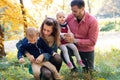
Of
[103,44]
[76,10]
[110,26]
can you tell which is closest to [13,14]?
[76,10]

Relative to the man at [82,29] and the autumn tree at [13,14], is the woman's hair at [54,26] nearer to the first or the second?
the man at [82,29]

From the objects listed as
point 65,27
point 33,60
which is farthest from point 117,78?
point 33,60

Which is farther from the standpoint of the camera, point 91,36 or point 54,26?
point 91,36

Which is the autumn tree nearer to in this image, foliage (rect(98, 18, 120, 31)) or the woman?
the woman

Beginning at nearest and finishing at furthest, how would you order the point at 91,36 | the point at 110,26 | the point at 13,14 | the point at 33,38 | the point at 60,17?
Result: the point at 33,38 < the point at 60,17 < the point at 91,36 < the point at 13,14 < the point at 110,26

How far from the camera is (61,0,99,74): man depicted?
18.1 feet

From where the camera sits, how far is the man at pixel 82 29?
5.53 meters

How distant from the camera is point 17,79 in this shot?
6012mm

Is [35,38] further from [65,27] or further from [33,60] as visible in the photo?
[65,27]

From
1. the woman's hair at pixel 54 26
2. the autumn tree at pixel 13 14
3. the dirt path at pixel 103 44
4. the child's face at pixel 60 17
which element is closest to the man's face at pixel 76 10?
the child's face at pixel 60 17

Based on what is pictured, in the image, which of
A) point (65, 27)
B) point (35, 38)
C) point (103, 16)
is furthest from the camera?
point (103, 16)

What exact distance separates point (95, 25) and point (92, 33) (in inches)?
6.5

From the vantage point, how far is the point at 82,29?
5746mm

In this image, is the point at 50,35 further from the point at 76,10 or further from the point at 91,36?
the point at 91,36
